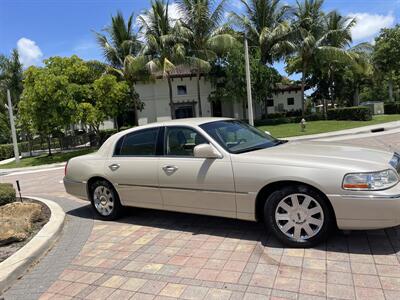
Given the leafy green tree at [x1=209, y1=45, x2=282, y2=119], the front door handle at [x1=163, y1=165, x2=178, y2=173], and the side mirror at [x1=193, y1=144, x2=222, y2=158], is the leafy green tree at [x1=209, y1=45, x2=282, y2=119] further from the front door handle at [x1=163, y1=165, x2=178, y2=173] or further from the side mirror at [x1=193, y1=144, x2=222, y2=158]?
the side mirror at [x1=193, y1=144, x2=222, y2=158]

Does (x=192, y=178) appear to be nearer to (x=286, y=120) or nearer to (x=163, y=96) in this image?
(x=286, y=120)

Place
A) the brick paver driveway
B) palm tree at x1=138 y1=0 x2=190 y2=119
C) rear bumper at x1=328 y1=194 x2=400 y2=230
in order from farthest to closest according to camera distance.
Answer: palm tree at x1=138 y1=0 x2=190 y2=119
rear bumper at x1=328 y1=194 x2=400 y2=230
the brick paver driveway

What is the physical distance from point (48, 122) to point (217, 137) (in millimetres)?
19878

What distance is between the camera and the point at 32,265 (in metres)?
4.46

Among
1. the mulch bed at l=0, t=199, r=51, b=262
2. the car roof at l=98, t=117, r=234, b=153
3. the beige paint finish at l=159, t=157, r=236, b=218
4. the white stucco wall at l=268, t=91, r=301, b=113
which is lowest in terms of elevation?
the mulch bed at l=0, t=199, r=51, b=262

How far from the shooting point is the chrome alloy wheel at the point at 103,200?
6.08 meters

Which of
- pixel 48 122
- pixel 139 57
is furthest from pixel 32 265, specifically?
pixel 139 57

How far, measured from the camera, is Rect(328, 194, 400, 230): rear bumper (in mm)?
3764

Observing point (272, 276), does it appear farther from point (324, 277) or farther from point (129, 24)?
point (129, 24)

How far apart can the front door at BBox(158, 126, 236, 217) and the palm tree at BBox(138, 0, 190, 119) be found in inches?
887

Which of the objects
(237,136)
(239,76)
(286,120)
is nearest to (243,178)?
(237,136)

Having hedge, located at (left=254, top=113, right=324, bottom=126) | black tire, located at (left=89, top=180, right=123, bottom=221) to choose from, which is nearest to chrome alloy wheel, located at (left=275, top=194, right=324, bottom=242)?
black tire, located at (left=89, top=180, right=123, bottom=221)

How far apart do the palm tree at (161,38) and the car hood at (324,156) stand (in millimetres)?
23188

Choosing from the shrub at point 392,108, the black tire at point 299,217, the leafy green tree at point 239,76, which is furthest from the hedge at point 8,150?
the shrub at point 392,108
